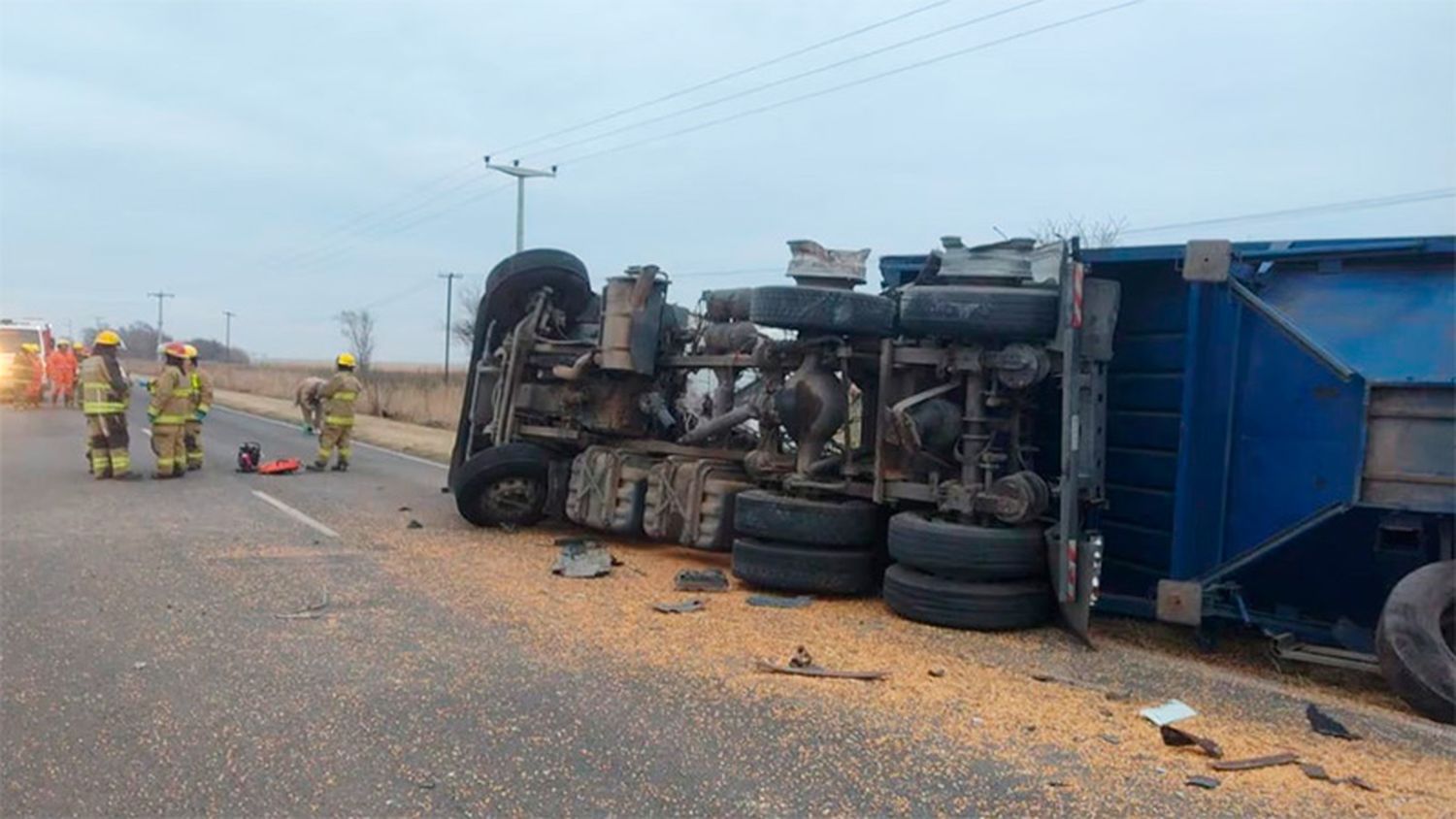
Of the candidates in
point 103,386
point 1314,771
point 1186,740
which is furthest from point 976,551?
point 103,386

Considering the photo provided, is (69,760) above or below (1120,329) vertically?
below

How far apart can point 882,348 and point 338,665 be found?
3702 millimetres

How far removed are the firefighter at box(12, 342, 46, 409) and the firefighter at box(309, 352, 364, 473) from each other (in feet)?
57.5

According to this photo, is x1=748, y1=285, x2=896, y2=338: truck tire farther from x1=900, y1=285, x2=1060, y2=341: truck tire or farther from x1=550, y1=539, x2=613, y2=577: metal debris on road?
x1=550, y1=539, x2=613, y2=577: metal debris on road

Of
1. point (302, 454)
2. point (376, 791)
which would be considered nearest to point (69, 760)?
point (376, 791)

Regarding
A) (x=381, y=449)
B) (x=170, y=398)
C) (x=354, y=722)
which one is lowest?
(x=381, y=449)

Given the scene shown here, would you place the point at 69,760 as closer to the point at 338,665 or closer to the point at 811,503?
the point at 338,665

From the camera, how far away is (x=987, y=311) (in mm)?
6738

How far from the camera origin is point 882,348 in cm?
746

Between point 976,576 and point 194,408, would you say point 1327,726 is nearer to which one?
point 976,576

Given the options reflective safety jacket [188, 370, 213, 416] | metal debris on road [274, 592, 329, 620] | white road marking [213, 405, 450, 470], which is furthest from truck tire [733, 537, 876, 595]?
white road marking [213, 405, 450, 470]

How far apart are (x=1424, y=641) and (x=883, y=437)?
9.98 ft

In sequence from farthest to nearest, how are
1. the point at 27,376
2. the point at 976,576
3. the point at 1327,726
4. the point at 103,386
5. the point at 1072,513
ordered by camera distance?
the point at 27,376 → the point at 103,386 → the point at 976,576 → the point at 1072,513 → the point at 1327,726

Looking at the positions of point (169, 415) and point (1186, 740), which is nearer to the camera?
point (1186, 740)
